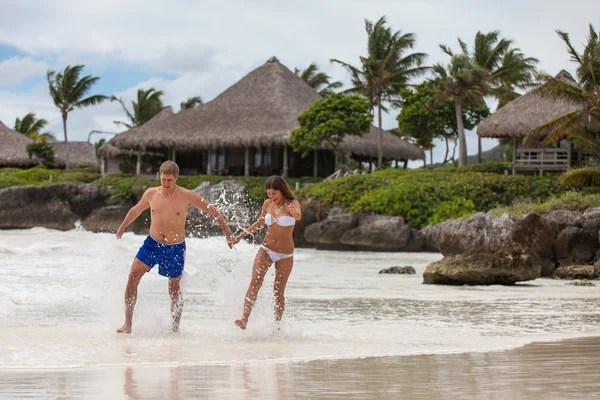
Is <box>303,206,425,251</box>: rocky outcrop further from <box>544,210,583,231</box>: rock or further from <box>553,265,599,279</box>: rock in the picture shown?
<box>553,265,599,279</box>: rock

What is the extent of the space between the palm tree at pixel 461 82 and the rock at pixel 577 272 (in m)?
21.6

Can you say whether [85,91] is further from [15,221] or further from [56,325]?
[56,325]

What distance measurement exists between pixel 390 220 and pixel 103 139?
38601 mm

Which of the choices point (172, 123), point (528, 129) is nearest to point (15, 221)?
point (172, 123)

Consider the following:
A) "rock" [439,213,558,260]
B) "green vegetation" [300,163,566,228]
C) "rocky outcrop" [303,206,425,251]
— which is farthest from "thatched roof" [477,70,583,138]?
"rock" [439,213,558,260]

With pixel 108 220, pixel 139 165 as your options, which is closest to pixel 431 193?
pixel 108 220

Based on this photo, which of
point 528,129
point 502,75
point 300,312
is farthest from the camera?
point 502,75

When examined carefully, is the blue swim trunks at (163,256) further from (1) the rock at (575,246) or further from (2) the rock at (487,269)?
(1) the rock at (575,246)

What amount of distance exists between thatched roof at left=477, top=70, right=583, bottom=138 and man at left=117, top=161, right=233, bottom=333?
28.0 m

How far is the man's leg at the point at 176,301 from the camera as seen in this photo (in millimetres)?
7449

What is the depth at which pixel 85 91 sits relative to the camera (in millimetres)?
50156

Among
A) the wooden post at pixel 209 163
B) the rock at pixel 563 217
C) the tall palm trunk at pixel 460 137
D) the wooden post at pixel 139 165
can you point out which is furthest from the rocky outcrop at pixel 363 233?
the wooden post at pixel 139 165

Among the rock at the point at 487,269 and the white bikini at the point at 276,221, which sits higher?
the white bikini at the point at 276,221

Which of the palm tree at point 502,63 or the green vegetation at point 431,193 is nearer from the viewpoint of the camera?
the green vegetation at point 431,193
